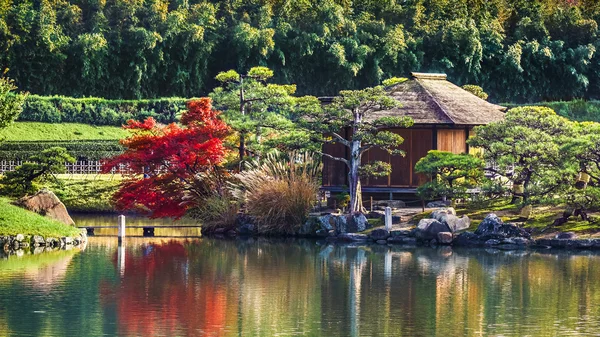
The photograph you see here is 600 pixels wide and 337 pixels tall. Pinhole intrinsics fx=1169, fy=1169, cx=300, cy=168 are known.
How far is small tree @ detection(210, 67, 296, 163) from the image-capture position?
29.9 m

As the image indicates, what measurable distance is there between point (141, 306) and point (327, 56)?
115 feet

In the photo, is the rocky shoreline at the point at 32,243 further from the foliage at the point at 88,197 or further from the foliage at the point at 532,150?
the foliage at the point at 88,197

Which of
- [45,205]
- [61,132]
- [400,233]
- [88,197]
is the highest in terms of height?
[61,132]

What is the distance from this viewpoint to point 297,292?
1895cm

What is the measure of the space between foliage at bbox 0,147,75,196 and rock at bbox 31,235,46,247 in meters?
5.96

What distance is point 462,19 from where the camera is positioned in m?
52.9

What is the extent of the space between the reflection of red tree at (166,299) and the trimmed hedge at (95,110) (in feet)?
84.2

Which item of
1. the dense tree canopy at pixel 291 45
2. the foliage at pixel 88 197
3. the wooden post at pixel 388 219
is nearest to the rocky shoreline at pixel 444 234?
the wooden post at pixel 388 219

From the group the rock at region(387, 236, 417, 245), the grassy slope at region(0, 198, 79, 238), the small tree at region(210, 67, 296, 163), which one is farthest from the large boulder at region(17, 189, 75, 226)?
the rock at region(387, 236, 417, 245)

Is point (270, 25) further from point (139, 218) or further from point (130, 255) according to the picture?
point (130, 255)

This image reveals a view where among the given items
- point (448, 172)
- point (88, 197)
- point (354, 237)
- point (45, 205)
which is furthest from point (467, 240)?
point (88, 197)

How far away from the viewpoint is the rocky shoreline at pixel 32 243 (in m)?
24.9

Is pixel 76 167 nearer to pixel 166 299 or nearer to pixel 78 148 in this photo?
pixel 78 148

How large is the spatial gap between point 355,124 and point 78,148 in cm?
1898
